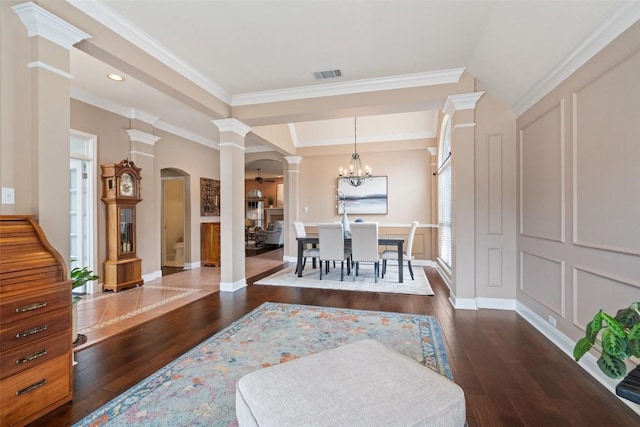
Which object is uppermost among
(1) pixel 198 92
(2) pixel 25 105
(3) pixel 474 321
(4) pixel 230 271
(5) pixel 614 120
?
(1) pixel 198 92

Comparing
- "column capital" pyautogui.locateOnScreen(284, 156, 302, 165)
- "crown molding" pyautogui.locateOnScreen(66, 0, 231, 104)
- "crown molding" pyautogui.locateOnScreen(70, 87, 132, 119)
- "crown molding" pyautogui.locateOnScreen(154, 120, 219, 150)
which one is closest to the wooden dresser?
"crown molding" pyautogui.locateOnScreen(66, 0, 231, 104)

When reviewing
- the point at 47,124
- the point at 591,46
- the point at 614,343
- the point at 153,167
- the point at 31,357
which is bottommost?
the point at 31,357

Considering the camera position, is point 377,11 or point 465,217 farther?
point 465,217

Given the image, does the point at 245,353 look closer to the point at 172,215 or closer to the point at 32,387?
the point at 32,387

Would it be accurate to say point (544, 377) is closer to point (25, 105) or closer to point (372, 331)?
point (372, 331)

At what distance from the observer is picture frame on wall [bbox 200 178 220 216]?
642 centimetres

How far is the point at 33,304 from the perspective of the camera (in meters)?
1.55

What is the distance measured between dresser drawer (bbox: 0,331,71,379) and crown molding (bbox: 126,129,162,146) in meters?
3.97

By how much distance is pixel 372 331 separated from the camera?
2711mm

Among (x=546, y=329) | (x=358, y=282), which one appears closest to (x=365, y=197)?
(x=358, y=282)

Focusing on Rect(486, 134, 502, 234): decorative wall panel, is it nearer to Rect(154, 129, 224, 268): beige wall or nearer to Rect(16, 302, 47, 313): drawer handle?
Rect(16, 302, 47, 313): drawer handle

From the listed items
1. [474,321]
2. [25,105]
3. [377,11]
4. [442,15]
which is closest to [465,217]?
[474,321]

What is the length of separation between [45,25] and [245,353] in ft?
9.11

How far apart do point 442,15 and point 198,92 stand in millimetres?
2830
